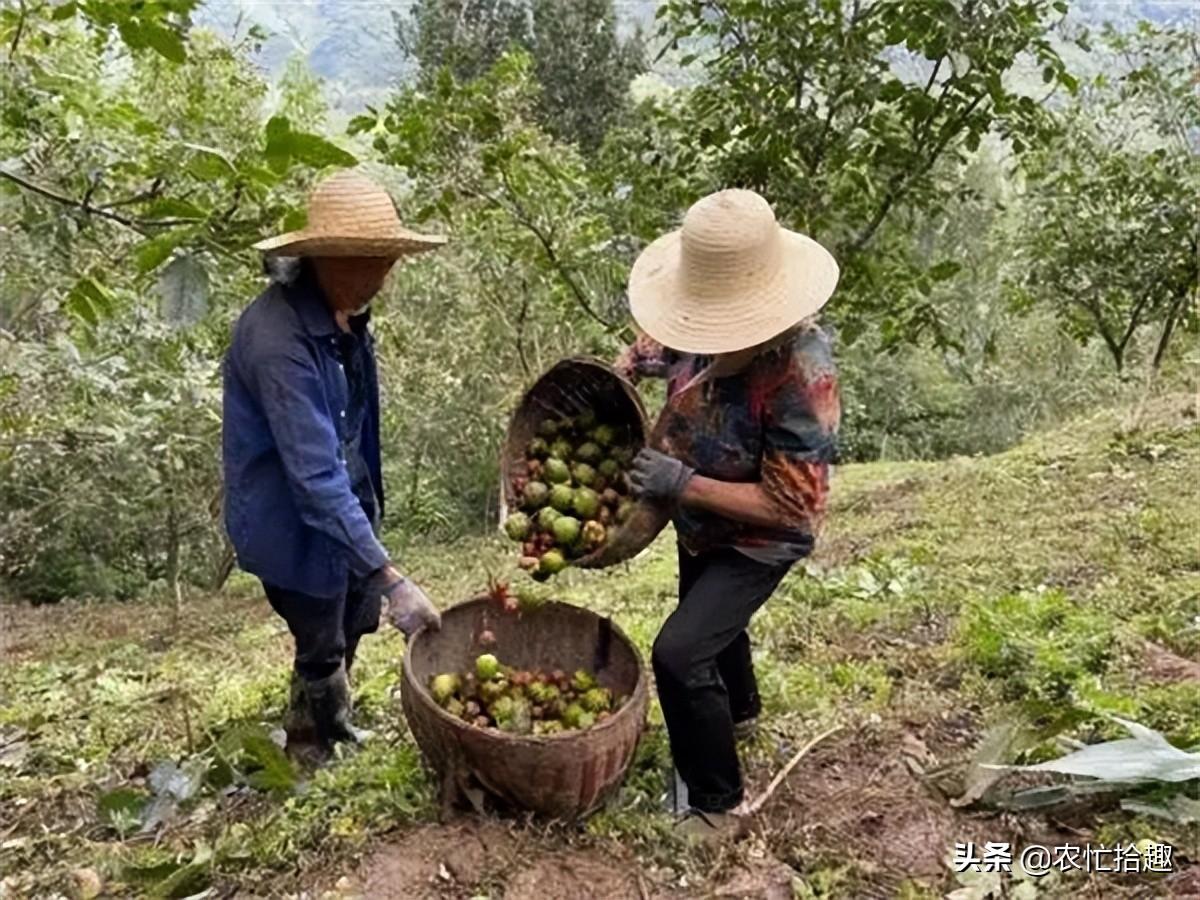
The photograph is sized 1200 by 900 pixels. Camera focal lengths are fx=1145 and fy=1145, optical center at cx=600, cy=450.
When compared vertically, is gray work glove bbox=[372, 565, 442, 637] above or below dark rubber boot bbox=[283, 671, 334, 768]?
above

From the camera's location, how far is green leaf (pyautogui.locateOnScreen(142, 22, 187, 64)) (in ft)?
7.21

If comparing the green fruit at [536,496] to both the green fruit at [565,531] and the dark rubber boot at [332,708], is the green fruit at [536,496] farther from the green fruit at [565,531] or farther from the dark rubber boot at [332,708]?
the dark rubber boot at [332,708]

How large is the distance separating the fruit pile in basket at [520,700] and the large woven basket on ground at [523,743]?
79 millimetres

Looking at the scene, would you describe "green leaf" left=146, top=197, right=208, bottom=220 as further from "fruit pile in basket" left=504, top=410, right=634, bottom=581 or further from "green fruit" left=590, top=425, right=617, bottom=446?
"green fruit" left=590, top=425, right=617, bottom=446

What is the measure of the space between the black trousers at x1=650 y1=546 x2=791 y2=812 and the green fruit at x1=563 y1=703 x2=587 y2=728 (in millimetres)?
226

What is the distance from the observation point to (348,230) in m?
2.82

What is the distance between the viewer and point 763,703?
12.6ft

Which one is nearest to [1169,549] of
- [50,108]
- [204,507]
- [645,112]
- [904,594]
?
[904,594]

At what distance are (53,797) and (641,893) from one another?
1921 mm

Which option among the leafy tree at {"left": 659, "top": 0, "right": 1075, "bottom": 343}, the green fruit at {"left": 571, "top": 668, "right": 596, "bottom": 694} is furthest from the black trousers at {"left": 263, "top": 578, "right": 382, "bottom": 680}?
the leafy tree at {"left": 659, "top": 0, "right": 1075, "bottom": 343}

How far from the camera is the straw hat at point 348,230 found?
2.80m

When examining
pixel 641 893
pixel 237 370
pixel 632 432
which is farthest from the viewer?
pixel 632 432

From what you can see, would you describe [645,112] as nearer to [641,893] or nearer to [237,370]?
[237,370]

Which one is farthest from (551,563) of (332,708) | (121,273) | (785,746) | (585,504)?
(121,273)
